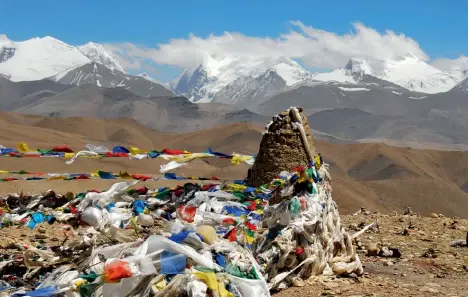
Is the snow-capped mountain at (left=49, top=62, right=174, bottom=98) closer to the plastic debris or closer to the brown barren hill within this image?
the brown barren hill

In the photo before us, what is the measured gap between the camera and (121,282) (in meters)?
3.46

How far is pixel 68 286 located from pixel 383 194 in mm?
32623

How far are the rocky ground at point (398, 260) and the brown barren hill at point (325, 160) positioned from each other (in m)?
14.8

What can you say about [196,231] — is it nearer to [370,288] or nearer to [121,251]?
[121,251]

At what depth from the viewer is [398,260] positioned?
20.4ft

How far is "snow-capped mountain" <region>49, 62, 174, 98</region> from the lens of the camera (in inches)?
6063

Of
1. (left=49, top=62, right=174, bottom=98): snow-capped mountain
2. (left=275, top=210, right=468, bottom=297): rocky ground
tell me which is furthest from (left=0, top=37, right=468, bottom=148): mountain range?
(left=275, top=210, right=468, bottom=297): rocky ground

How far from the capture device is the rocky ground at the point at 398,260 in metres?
4.75

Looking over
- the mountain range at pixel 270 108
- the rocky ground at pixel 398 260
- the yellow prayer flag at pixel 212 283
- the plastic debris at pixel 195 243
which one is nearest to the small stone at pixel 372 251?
the rocky ground at pixel 398 260

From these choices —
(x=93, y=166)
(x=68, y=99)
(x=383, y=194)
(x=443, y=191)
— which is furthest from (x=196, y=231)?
(x=68, y=99)

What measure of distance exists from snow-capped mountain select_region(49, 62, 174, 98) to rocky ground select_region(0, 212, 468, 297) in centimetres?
14214

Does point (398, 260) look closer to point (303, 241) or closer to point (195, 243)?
point (303, 241)

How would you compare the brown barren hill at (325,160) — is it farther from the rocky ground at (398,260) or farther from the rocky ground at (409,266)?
the rocky ground at (398,260)

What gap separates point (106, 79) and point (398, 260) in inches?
6439
